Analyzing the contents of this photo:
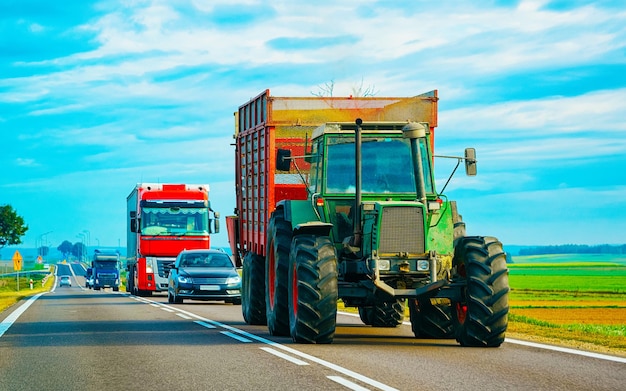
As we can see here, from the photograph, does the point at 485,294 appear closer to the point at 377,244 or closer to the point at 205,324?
the point at 377,244

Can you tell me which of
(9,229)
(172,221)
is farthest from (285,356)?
(9,229)

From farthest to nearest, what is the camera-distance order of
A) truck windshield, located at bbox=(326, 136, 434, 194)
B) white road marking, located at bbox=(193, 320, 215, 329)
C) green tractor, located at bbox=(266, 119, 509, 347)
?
white road marking, located at bbox=(193, 320, 215, 329) → truck windshield, located at bbox=(326, 136, 434, 194) → green tractor, located at bbox=(266, 119, 509, 347)

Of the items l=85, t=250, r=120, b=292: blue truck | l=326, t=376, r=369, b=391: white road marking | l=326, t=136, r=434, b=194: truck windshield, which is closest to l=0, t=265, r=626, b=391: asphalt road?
l=326, t=376, r=369, b=391: white road marking

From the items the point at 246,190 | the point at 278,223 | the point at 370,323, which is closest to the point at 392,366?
the point at 278,223

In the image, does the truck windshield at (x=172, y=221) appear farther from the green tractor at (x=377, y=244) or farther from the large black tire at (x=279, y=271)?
the green tractor at (x=377, y=244)

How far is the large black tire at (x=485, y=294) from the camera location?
13695 millimetres

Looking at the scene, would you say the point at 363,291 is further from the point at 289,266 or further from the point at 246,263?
the point at 246,263

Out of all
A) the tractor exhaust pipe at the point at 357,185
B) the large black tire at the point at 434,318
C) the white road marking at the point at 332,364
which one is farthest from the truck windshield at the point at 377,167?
the white road marking at the point at 332,364

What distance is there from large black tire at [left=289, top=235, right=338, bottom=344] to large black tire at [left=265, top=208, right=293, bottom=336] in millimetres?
1278

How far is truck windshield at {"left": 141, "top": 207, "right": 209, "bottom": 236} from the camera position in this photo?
128 ft

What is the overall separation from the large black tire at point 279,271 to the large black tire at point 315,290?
1.28 m

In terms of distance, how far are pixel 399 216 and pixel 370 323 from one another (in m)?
5.88

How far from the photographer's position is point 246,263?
805 inches

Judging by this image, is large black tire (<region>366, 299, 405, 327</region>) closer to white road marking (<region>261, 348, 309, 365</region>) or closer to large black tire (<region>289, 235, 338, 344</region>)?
large black tire (<region>289, 235, 338, 344</region>)
